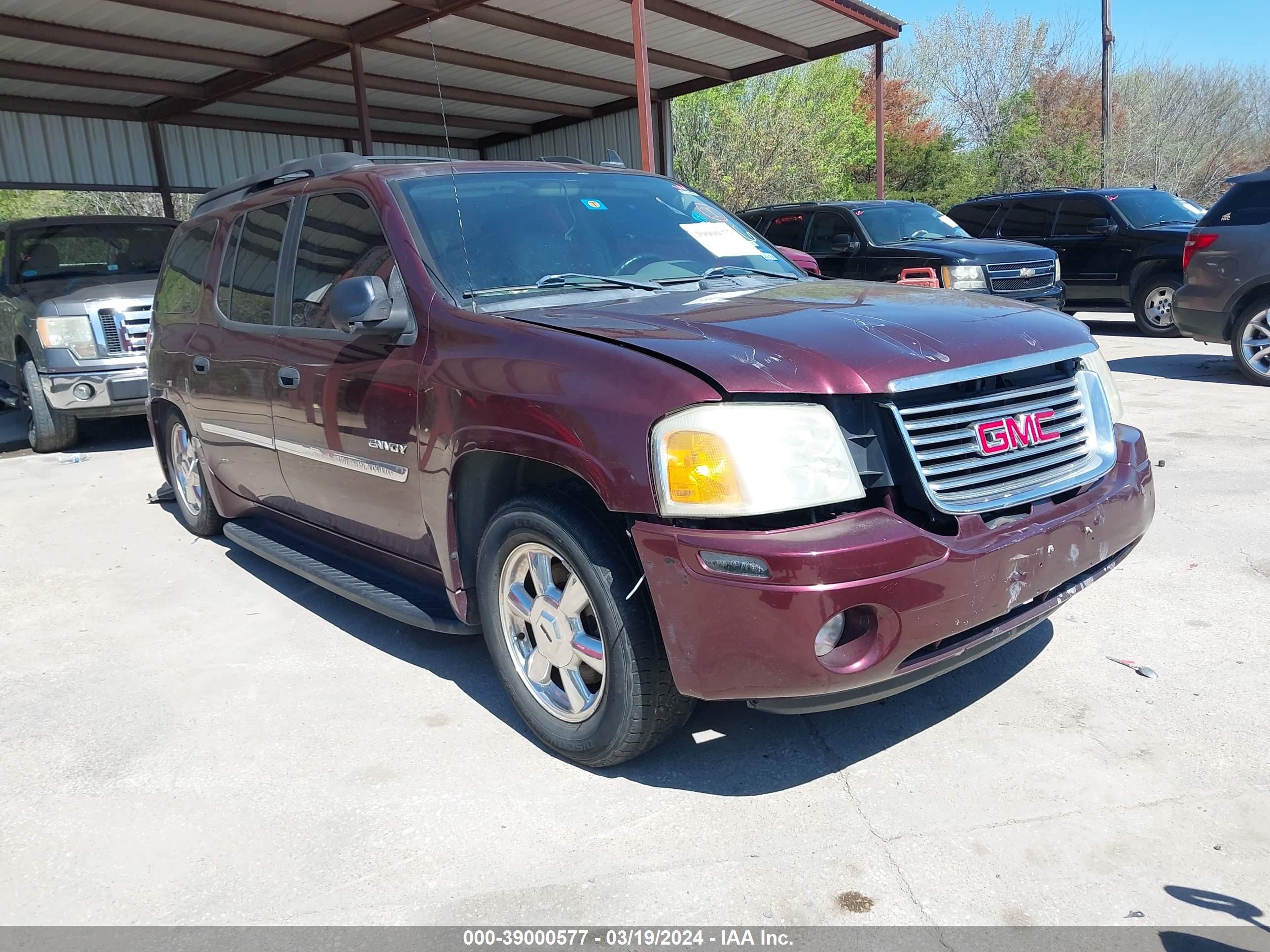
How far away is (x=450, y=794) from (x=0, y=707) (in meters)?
2.01

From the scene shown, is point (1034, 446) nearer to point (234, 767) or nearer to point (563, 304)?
point (563, 304)

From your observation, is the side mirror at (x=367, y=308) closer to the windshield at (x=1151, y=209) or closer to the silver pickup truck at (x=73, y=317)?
the silver pickup truck at (x=73, y=317)

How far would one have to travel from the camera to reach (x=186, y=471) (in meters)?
5.82

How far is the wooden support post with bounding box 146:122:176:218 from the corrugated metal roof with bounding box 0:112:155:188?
0.29m

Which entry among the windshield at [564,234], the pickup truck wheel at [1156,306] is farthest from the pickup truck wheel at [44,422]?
the pickup truck wheel at [1156,306]

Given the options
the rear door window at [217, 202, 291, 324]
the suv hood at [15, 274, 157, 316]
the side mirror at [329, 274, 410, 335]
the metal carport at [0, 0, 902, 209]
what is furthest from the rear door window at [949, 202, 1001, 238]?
the side mirror at [329, 274, 410, 335]

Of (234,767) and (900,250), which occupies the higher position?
(900,250)

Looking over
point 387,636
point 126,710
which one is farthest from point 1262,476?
point 126,710

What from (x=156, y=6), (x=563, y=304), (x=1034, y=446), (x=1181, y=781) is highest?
(x=156, y=6)

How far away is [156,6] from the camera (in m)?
10.3

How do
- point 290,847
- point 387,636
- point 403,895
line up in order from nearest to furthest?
1. point 403,895
2. point 290,847
3. point 387,636

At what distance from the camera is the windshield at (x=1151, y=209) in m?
12.4

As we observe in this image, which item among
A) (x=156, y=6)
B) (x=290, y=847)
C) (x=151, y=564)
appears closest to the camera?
(x=290, y=847)

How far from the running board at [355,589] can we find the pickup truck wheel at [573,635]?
8.8 inches
